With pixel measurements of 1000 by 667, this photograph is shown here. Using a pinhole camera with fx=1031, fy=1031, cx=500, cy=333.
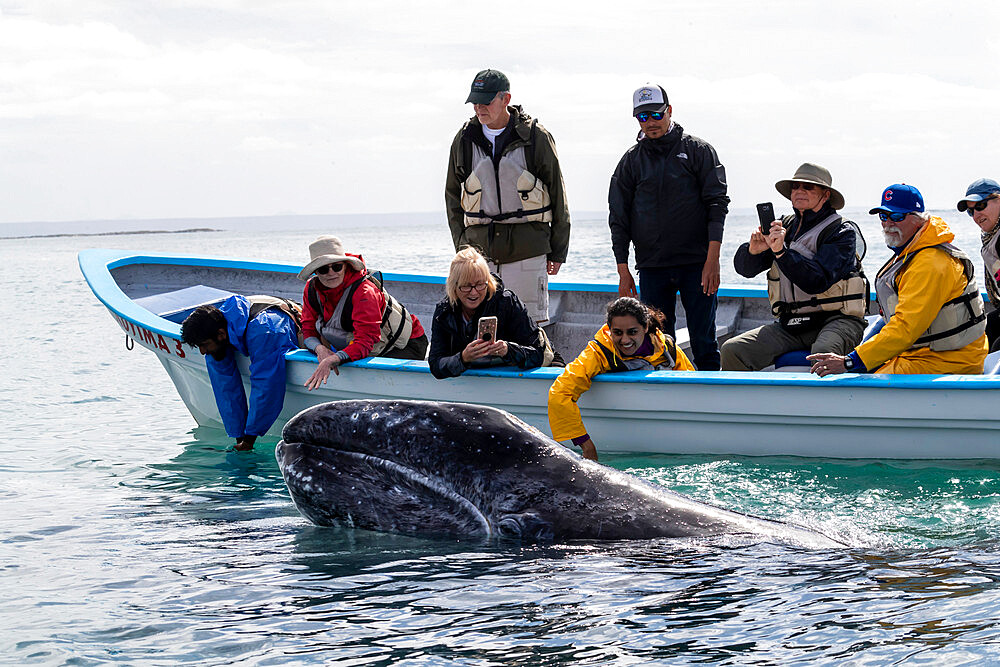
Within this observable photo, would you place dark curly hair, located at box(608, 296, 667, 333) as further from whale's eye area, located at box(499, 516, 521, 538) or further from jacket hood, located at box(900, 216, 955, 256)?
whale's eye area, located at box(499, 516, 521, 538)

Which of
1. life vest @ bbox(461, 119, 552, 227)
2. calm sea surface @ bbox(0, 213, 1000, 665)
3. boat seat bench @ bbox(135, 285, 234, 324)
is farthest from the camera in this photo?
boat seat bench @ bbox(135, 285, 234, 324)

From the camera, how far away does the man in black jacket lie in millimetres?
8156

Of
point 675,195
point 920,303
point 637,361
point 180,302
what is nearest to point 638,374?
point 637,361

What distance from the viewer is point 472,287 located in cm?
718

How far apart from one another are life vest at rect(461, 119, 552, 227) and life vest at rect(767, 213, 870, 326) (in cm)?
200

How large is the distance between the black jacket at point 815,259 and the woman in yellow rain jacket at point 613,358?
0.83 metres

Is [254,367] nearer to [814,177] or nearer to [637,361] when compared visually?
[637,361]

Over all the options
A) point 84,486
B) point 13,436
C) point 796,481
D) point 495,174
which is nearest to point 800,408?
point 796,481

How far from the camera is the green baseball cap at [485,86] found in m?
8.09

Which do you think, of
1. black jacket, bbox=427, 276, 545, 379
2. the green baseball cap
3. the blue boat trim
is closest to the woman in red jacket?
the blue boat trim

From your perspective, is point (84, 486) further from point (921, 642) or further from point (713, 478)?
point (921, 642)

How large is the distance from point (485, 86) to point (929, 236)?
3491 mm

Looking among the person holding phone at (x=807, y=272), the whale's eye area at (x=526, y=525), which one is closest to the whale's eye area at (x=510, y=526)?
the whale's eye area at (x=526, y=525)

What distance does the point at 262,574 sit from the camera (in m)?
4.77
